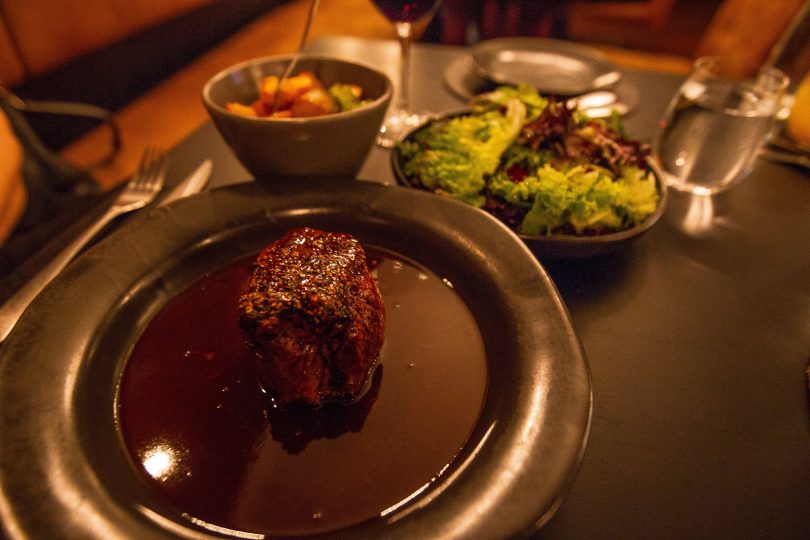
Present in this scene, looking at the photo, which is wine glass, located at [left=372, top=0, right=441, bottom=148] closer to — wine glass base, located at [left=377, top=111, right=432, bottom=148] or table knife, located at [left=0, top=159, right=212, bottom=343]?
wine glass base, located at [left=377, top=111, right=432, bottom=148]

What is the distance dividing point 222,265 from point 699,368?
1082mm

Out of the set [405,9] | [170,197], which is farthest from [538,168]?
[170,197]

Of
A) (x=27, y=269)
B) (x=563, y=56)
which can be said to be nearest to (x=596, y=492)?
(x=27, y=269)

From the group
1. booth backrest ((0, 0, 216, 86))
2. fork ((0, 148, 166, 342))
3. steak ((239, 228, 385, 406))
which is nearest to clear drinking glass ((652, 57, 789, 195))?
steak ((239, 228, 385, 406))

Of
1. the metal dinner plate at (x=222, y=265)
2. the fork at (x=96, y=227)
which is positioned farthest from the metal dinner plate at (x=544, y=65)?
the fork at (x=96, y=227)

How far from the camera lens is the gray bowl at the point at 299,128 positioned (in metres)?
1.22

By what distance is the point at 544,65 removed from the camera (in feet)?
7.98

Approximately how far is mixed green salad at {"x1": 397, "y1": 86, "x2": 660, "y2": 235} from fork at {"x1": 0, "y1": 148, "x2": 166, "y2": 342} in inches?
30.4

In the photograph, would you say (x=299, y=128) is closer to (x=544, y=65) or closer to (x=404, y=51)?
(x=404, y=51)

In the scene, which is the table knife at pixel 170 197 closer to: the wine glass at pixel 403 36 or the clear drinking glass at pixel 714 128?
the wine glass at pixel 403 36

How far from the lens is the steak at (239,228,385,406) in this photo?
2.79 feet

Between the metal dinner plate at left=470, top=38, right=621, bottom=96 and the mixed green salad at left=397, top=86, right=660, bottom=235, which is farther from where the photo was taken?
the metal dinner plate at left=470, top=38, right=621, bottom=96

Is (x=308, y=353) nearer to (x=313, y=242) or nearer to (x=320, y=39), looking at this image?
(x=313, y=242)

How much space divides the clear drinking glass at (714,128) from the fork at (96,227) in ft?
5.47
